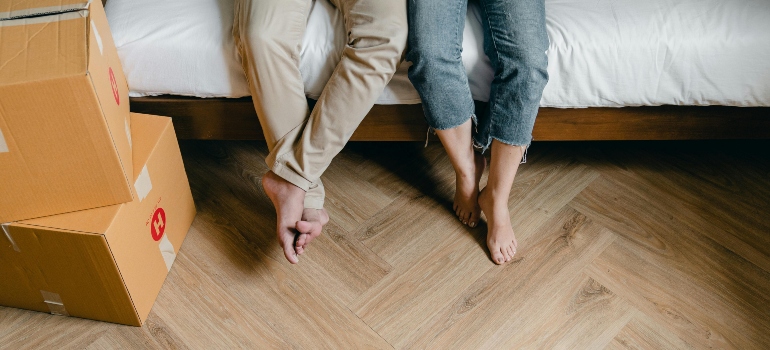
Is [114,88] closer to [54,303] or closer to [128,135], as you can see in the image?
[128,135]

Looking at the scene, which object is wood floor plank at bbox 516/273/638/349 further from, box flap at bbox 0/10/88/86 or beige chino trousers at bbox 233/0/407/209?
box flap at bbox 0/10/88/86

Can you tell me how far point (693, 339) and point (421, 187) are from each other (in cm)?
63

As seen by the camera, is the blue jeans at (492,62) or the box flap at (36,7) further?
the blue jeans at (492,62)

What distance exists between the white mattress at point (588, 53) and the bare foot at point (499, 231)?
22 centimetres

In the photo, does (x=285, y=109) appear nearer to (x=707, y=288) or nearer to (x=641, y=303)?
(x=641, y=303)

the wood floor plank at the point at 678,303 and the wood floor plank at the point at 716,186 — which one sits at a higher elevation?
the wood floor plank at the point at 716,186

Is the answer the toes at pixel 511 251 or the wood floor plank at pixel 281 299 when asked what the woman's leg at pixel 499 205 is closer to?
the toes at pixel 511 251

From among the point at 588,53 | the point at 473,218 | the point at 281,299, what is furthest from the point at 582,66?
the point at 281,299

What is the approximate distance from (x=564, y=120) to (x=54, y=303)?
1040mm

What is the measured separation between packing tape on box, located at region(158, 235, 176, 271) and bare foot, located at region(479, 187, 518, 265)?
64cm

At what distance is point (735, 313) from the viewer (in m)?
1.14

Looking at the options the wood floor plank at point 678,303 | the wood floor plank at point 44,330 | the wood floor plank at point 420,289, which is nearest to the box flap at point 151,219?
the wood floor plank at point 44,330

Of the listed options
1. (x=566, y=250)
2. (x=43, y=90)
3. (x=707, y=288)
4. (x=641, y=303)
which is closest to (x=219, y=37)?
(x=43, y=90)

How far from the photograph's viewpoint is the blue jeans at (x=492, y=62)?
1099 mm
